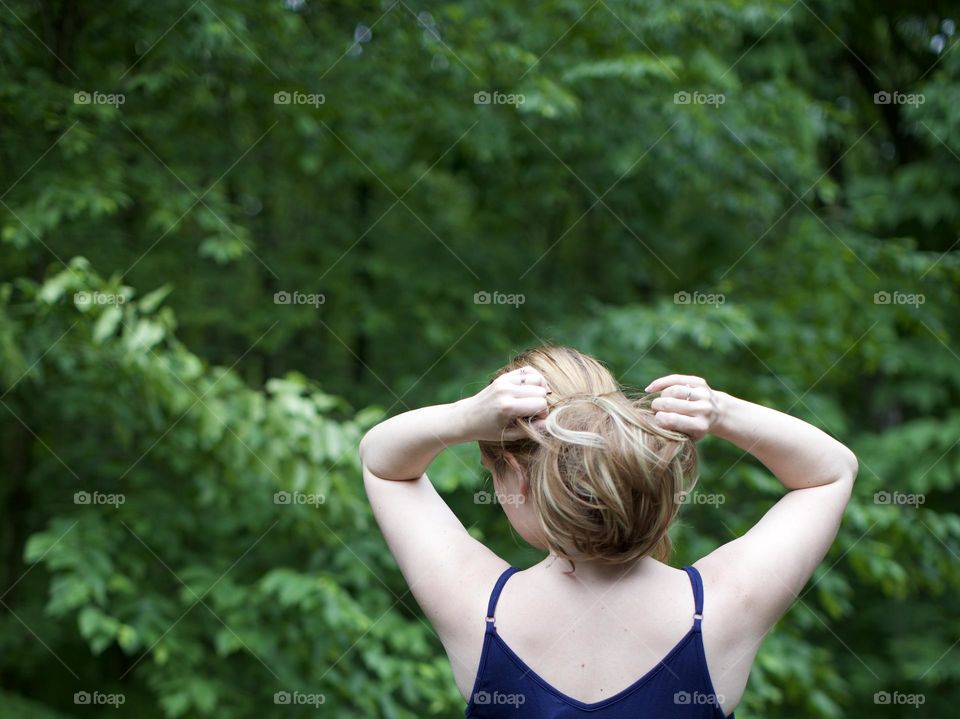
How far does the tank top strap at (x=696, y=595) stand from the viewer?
1.07 metres

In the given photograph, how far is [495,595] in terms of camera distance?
1115 millimetres

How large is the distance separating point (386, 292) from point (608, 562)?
4.01m

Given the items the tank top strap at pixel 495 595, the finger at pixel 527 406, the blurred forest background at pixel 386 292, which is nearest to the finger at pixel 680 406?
the finger at pixel 527 406

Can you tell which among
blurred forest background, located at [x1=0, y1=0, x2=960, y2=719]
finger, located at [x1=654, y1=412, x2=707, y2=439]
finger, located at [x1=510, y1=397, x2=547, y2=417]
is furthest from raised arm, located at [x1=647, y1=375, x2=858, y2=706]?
blurred forest background, located at [x1=0, y1=0, x2=960, y2=719]

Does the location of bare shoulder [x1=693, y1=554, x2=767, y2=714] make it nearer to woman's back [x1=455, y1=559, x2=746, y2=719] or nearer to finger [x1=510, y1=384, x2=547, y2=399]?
woman's back [x1=455, y1=559, x2=746, y2=719]

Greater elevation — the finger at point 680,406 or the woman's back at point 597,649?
the finger at point 680,406

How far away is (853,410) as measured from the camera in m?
6.28

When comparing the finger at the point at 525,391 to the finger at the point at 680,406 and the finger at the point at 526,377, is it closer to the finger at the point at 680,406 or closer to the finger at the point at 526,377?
the finger at the point at 526,377

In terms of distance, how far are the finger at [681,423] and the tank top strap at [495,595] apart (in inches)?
11.6

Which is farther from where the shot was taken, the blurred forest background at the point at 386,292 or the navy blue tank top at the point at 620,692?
the blurred forest background at the point at 386,292

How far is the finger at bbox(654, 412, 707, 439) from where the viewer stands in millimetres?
1063

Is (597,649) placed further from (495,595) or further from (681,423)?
(681,423)

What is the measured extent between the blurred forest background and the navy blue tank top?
165 cm

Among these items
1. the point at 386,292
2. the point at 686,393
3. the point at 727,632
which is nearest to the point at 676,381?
the point at 686,393
